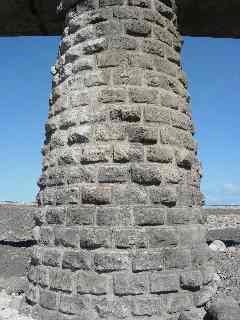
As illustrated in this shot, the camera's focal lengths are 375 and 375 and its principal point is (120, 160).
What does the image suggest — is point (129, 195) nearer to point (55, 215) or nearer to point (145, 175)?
point (145, 175)

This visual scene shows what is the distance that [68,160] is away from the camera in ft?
16.7

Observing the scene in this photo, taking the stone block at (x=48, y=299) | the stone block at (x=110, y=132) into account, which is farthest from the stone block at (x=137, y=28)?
the stone block at (x=48, y=299)

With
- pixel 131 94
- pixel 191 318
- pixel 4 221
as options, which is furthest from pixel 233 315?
pixel 4 221

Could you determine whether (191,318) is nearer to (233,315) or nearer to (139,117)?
(233,315)

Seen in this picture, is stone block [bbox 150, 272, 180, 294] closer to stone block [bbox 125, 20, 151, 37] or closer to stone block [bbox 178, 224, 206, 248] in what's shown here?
stone block [bbox 178, 224, 206, 248]

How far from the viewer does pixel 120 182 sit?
4785 millimetres

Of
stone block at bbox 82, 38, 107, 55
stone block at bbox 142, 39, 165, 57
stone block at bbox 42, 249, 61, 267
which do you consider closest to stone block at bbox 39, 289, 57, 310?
stone block at bbox 42, 249, 61, 267

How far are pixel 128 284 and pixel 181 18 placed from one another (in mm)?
5201

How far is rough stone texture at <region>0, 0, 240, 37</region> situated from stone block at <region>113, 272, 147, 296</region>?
476 centimetres

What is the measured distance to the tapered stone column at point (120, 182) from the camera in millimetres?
4574

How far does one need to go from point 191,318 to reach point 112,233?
4.47 ft

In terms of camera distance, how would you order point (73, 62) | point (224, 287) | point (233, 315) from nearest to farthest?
point (233, 315) < point (73, 62) < point (224, 287)

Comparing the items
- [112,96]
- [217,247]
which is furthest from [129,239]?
[217,247]

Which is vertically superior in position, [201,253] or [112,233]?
[112,233]
